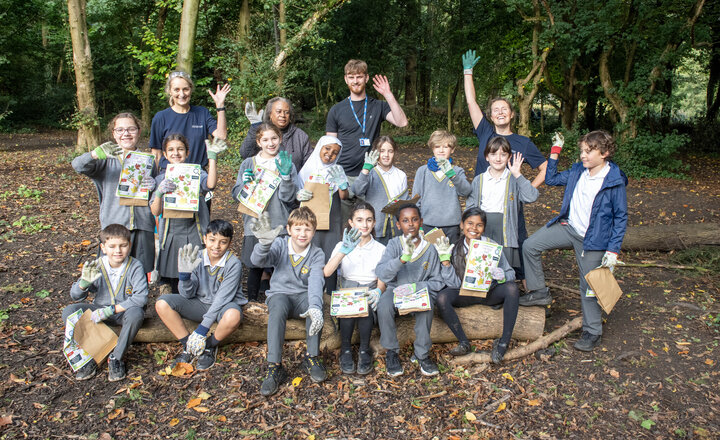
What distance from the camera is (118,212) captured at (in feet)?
14.2

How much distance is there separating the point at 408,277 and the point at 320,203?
40.2 inches

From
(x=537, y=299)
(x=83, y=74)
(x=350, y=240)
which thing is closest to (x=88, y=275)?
(x=350, y=240)

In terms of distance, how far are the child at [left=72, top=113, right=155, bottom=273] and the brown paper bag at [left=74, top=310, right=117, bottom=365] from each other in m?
0.74

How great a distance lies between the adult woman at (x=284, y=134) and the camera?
464cm

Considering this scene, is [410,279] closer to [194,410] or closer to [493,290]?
[493,290]

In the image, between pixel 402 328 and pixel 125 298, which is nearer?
pixel 125 298

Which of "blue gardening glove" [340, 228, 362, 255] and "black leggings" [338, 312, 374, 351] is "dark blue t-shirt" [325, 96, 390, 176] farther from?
"black leggings" [338, 312, 374, 351]

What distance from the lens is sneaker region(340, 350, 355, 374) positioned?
394 cm

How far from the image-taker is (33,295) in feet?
16.5

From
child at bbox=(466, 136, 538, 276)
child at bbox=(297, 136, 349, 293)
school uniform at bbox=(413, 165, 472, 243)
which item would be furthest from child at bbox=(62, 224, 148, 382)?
child at bbox=(466, 136, 538, 276)

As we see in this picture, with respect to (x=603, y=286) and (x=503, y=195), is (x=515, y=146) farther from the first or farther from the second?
(x=603, y=286)

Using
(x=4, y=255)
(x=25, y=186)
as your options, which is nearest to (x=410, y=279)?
(x=4, y=255)

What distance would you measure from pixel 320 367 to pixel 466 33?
17.9 metres

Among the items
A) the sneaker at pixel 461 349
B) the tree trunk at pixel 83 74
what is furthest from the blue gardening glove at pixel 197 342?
the tree trunk at pixel 83 74
